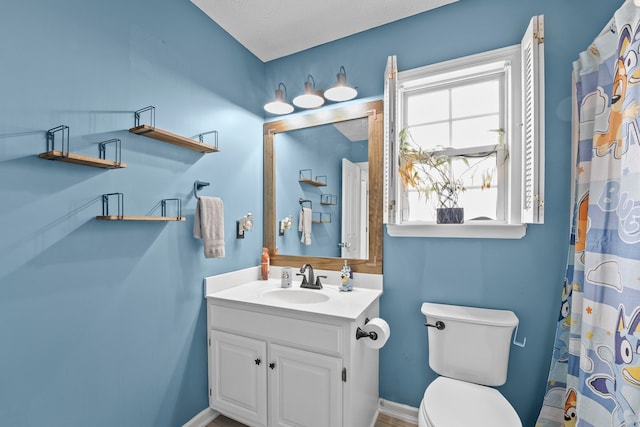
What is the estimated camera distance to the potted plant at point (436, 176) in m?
1.68

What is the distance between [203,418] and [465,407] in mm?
1497

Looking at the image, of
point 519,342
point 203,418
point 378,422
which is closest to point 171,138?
point 203,418

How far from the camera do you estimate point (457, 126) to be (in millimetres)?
1790

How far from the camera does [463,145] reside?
5.79 feet

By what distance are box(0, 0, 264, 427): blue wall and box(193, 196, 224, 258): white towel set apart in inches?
3.4

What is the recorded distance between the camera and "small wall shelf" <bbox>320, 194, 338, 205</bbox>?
2.05 metres

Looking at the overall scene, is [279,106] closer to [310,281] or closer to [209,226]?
[209,226]

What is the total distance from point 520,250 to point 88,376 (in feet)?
7.20

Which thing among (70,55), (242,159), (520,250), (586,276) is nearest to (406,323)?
(520,250)

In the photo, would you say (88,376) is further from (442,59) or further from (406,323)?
(442,59)

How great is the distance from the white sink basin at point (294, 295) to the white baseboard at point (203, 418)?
2.56 ft

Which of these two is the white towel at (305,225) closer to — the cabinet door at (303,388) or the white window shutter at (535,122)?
the cabinet door at (303,388)

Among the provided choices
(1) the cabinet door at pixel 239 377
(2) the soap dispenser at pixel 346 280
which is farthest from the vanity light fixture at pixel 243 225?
(2) the soap dispenser at pixel 346 280

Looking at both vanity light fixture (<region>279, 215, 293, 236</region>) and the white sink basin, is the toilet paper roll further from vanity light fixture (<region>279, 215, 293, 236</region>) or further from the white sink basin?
vanity light fixture (<region>279, 215, 293, 236</region>)
